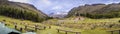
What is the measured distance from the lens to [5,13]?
175 m

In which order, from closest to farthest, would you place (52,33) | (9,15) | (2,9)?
(52,33), (9,15), (2,9)

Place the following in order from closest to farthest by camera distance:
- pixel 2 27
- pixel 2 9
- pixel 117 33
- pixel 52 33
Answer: pixel 2 27
pixel 117 33
pixel 52 33
pixel 2 9

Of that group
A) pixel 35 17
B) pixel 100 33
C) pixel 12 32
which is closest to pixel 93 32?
pixel 100 33

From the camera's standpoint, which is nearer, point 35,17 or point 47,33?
point 47,33

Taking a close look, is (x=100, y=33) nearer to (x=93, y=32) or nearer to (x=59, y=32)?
(x=93, y=32)

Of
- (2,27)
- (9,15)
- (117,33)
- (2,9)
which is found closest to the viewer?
(2,27)

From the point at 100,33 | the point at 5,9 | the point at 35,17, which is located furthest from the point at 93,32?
the point at 5,9

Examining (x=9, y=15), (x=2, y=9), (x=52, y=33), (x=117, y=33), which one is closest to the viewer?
(x=117, y=33)

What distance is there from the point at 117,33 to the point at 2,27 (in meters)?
23.1

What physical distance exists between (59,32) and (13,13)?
118m

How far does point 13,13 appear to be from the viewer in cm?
17650

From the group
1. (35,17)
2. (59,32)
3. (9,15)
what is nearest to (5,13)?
(9,15)

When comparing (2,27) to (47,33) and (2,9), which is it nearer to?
(47,33)

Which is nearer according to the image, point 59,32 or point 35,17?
point 59,32
